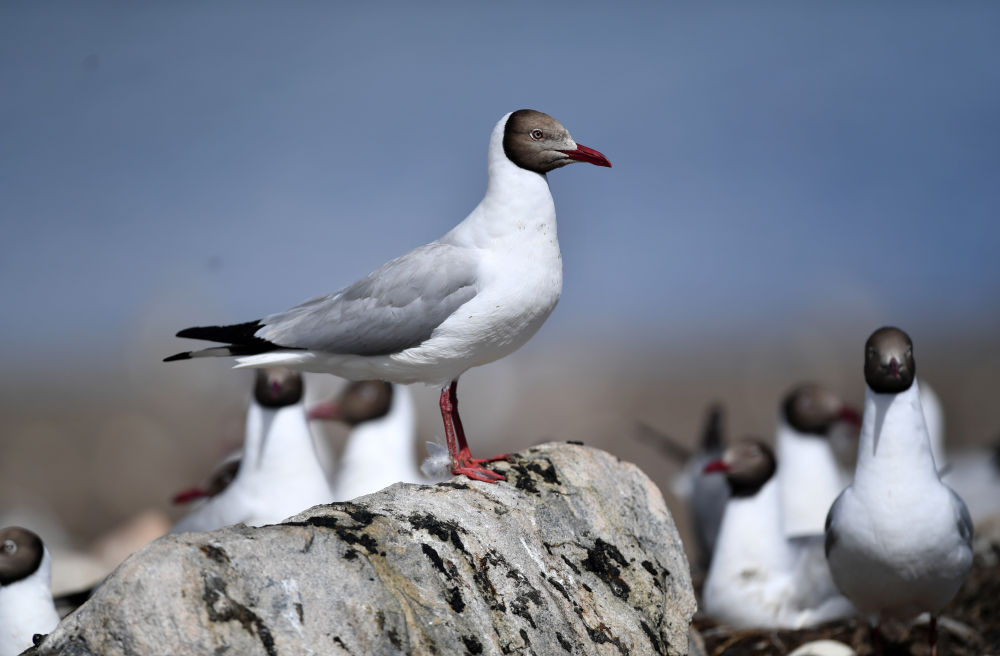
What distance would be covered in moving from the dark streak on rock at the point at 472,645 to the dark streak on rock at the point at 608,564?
868mm

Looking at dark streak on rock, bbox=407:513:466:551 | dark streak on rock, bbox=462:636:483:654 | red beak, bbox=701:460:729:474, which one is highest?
dark streak on rock, bbox=407:513:466:551

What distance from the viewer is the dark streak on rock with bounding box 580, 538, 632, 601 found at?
458 cm

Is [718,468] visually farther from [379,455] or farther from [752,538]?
[379,455]

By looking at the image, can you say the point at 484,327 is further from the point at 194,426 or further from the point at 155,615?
the point at 194,426

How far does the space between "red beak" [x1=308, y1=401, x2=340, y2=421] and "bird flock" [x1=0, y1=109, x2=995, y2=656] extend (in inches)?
41.5

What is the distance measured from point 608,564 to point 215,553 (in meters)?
1.85

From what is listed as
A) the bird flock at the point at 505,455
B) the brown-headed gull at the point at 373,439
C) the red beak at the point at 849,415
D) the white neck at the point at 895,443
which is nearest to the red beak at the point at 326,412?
the brown-headed gull at the point at 373,439

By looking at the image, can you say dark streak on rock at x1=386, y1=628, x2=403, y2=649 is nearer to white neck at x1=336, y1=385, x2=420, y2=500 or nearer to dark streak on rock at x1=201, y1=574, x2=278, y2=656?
dark streak on rock at x1=201, y1=574, x2=278, y2=656

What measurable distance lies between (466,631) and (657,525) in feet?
5.24

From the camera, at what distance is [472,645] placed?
3766 millimetres

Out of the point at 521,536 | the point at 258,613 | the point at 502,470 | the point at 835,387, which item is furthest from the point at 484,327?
the point at 835,387

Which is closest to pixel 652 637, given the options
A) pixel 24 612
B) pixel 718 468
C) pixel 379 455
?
pixel 24 612

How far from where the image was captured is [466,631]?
149 inches

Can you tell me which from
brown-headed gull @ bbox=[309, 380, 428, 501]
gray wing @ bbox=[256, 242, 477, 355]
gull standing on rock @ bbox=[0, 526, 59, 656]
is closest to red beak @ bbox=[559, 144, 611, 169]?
gray wing @ bbox=[256, 242, 477, 355]
